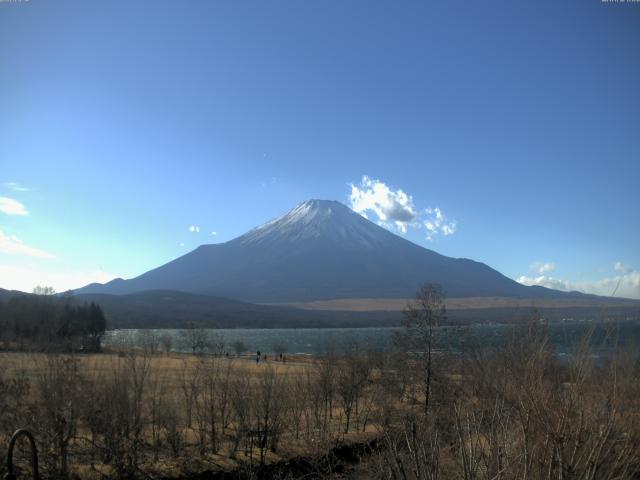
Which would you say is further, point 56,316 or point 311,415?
point 56,316

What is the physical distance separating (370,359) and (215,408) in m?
11.3

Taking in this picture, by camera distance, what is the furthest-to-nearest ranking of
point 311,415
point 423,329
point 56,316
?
point 56,316 → point 423,329 → point 311,415

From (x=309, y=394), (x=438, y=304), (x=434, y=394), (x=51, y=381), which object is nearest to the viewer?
(x=51, y=381)

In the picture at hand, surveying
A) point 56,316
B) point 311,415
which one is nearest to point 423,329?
point 311,415

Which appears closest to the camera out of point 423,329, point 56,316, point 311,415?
point 311,415

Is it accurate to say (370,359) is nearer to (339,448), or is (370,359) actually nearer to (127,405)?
(339,448)

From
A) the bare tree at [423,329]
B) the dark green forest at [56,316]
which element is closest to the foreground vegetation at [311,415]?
the bare tree at [423,329]

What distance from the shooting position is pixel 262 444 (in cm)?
1914

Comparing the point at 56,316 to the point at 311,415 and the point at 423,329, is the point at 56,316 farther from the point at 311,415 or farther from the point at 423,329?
the point at 423,329

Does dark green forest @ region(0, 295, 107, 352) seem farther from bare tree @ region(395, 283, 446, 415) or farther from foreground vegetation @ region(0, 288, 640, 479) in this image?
foreground vegetation @ region(0, 288, 640, 479)

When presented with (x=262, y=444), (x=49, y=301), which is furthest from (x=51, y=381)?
(x=49, y=301)

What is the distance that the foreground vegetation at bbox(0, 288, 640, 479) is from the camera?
15.0 feet

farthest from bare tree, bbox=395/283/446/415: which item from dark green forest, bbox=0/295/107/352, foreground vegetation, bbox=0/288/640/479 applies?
dark green forest, bbox=0/295/107/352

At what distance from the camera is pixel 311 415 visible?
23.5 meters
